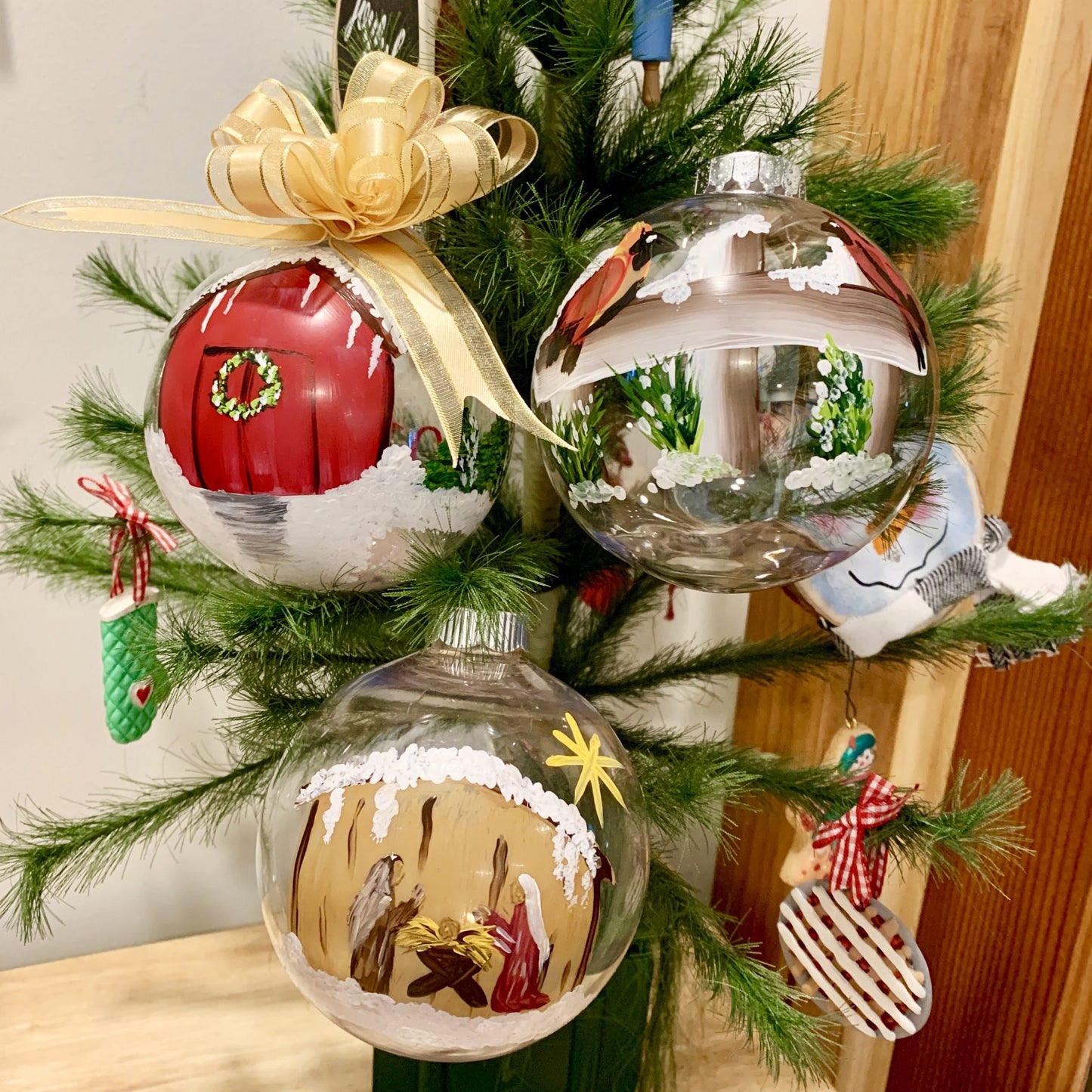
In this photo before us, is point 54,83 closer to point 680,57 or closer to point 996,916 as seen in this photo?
point 680,57

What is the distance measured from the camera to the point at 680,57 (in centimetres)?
61

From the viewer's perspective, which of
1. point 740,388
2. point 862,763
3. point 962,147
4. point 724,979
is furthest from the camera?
point 962,147

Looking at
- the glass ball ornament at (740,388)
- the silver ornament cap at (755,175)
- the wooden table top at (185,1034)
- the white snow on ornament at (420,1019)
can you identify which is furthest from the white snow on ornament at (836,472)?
the wooden table top at (185,1034)

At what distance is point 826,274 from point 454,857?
268 mm

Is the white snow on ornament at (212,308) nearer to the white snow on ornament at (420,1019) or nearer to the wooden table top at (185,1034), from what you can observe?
the white snow on ornament at (420,1019)

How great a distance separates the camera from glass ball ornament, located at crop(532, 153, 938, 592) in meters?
0.35

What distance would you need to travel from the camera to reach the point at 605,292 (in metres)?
0.39

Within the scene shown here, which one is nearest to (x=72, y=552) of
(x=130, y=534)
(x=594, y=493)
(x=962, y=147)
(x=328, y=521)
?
(x=130, y=534)

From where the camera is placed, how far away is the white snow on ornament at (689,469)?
1.18ft

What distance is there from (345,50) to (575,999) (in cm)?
47

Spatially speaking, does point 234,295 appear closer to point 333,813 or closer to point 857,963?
point 333,813

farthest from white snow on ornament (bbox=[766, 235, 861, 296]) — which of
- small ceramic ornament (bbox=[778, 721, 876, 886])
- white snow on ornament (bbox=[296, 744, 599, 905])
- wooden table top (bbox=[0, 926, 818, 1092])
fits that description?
wooden table top (bbox=[0, 926, 818, 1092])

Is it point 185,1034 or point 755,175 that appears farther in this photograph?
point 185,1034

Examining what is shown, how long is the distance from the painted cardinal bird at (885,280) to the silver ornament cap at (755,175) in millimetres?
38
